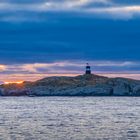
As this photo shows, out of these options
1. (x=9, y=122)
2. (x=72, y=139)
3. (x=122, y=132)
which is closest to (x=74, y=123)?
(x=9, y=122)

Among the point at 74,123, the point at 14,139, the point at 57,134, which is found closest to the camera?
the point at 14,139

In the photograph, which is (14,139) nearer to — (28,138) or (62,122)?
(28,138)

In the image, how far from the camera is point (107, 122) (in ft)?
363

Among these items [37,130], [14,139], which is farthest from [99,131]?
[14,139]

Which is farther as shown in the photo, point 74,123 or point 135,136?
point 74,123

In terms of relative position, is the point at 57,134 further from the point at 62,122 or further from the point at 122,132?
the point at 62,122

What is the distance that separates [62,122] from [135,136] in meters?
26.8

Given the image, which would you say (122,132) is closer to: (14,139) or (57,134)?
(57,134)

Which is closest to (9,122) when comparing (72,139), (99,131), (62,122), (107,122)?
(62,122)

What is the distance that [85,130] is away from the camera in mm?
94812

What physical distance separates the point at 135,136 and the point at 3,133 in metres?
16.9

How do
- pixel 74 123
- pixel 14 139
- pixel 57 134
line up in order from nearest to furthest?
pixel 14 139
pixel 57 134
pixel 74 123

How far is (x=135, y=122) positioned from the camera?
11156 cm

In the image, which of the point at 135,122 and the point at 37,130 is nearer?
the point at 37,130
